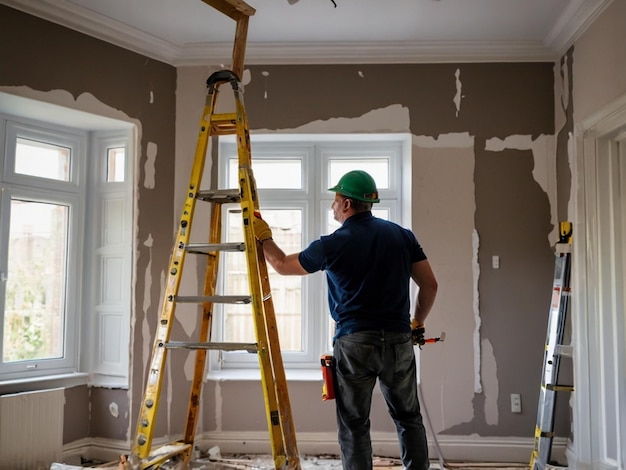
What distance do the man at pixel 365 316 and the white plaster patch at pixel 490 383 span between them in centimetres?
154

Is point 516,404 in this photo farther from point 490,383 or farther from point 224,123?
point 224,123

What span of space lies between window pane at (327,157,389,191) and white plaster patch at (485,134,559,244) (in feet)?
2.45

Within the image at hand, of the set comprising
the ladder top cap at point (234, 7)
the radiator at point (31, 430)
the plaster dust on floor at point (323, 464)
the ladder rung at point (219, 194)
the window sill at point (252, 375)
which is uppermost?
the ladder top cap at point (234, 7)

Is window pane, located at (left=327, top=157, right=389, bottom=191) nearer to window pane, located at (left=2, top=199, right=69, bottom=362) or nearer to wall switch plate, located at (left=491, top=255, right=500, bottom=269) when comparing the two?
wall switch plate, located at (left=491, top=255, right=500, bottom=269)

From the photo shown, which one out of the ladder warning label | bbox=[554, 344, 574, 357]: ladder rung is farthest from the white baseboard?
the ladder warning label

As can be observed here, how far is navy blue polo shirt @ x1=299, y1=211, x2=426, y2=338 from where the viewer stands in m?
2.26

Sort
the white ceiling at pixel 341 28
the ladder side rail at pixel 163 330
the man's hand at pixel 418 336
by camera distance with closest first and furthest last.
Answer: the ladder side rail at pixel 163 330, the man's hand at pixel 418 336, the white ceiling at pixel 341 28

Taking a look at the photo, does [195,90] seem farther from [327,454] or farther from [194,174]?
[327,454]

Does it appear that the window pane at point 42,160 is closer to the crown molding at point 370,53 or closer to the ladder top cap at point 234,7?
the crown molding at point 370,53

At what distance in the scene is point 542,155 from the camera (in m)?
3.78

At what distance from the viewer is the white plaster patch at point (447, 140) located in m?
3.82

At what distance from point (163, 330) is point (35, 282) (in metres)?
1.69

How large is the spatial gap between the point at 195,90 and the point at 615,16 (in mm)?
2573

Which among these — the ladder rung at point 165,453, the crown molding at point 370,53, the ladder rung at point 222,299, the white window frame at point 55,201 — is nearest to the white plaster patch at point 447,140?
the crown molding at point 370,53
